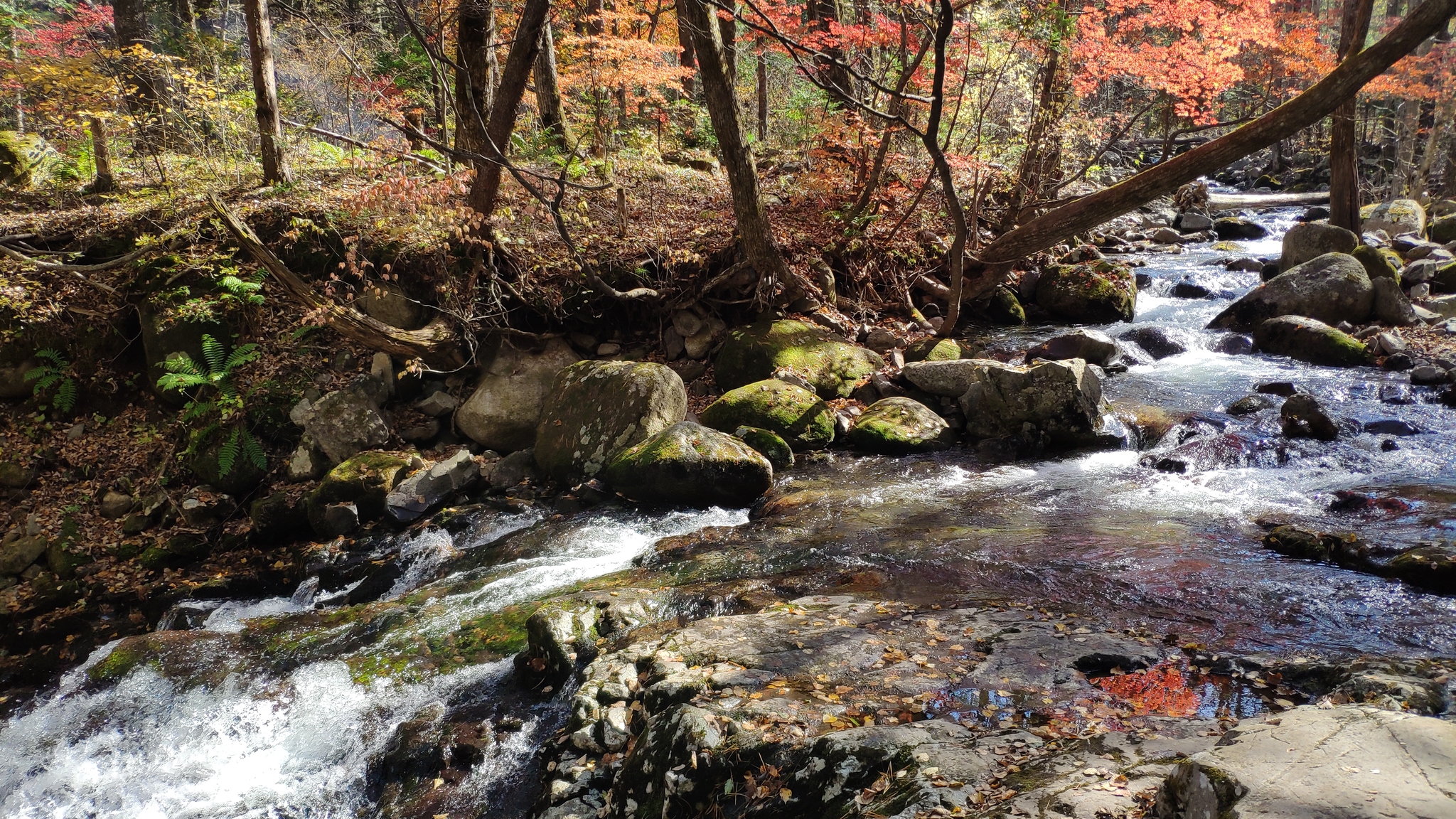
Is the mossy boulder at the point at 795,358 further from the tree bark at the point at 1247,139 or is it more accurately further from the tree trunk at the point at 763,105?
the tree trunk at the point at 763,105

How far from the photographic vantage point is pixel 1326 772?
81.0 inches

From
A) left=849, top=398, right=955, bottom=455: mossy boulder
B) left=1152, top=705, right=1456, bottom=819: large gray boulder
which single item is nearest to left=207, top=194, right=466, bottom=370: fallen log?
left=849, top=398, right=955, bottom=455: mossy boulder

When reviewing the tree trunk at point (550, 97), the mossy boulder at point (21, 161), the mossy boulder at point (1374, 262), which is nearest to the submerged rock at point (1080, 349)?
the mossy boulder at point (1374, 262)

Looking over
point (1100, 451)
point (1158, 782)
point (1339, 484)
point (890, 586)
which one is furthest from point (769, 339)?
point (1158, 782)

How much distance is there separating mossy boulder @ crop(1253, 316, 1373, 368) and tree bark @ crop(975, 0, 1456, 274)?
108 inches

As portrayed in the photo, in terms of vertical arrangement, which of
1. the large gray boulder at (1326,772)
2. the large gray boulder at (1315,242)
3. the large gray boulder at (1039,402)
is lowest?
the large gray boulder at (1039,402)

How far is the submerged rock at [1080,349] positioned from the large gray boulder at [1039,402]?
2.22 m

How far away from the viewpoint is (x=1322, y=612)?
4301 millimetres

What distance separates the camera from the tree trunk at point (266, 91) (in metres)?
9.41

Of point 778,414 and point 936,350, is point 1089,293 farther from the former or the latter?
point 778,414

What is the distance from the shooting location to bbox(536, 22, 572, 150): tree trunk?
12.9 meters

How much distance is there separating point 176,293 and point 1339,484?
42.7ft

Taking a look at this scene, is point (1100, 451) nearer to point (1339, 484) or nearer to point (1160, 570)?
point (1339, 484)

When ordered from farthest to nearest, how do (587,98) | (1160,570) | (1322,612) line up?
(587,98) < (1160,570) < (1322,612)
